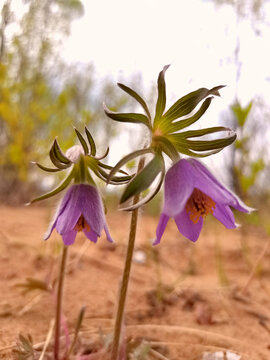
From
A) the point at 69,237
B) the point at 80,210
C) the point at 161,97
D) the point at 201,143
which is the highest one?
the point at 161,97

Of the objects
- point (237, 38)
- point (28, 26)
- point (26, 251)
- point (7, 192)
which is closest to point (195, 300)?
point (26, 251)

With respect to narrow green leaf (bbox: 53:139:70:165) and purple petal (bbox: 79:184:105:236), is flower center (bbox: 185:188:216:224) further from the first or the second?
narrow green leaf (bbox: 53:139:70:165)

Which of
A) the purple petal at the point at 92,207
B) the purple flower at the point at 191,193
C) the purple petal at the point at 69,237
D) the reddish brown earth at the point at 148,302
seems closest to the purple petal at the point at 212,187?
the purple flower at the point at 191,193

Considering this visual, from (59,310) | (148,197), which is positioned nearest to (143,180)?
(148,197)

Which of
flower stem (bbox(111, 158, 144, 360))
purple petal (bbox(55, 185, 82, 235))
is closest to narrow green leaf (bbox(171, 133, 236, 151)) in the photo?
flower stem (bbox(111, 158, 144, 360))

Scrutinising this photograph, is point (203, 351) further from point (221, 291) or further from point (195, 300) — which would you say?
point (221, 291)

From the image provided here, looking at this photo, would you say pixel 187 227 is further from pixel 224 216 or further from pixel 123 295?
pixel 123 295

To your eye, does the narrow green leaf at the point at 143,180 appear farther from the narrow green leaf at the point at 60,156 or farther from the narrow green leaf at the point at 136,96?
the narrow green leaf at the point at 60,156
